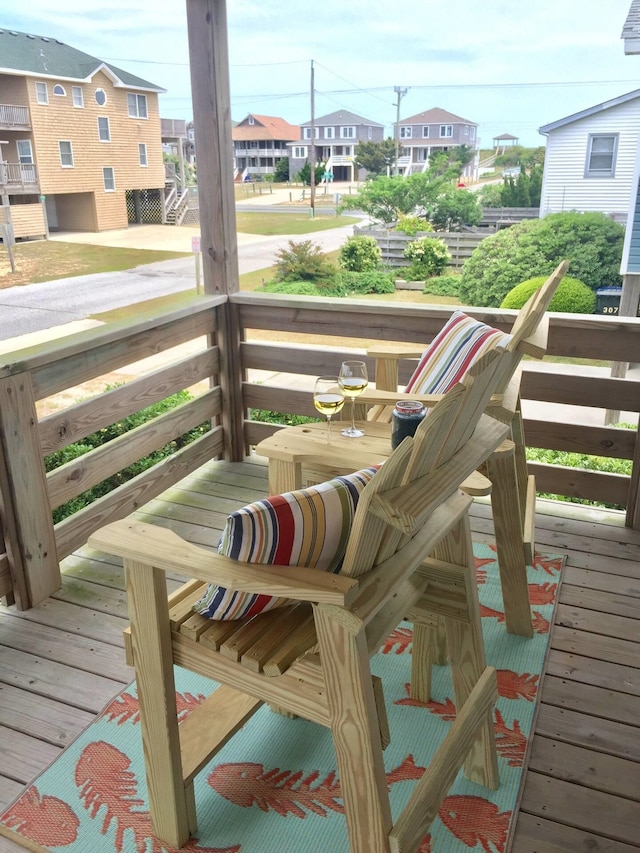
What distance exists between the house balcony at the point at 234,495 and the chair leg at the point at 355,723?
0.59 meters

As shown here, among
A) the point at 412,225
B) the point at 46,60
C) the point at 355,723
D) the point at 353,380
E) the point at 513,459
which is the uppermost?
the point at 46,60

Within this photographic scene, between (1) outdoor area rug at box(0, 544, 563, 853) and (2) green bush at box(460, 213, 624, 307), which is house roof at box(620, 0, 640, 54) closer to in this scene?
(2) green bush at box(460, 213, 624, 307)

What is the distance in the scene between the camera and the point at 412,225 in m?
3.52

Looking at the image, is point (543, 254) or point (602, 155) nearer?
point (602, 155)

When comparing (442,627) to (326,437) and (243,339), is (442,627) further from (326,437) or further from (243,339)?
(243,339)

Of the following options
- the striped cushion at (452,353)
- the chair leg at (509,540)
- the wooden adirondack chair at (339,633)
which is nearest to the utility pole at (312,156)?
the striped cushion at (452,353)

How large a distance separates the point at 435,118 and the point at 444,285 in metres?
0.77

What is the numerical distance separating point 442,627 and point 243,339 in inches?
94.3

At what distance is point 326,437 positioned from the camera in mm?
2174

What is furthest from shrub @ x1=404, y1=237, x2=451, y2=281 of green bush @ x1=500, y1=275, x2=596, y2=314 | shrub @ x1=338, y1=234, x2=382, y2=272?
green bush @ x1=500, y1=275, x2=596, y2=314

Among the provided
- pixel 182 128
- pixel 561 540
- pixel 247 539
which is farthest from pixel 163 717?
pixel 182 128

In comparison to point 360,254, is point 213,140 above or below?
above

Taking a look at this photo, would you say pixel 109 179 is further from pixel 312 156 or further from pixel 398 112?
pixel 398 112

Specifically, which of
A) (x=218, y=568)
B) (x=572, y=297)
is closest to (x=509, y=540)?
(x=218, y=568)
